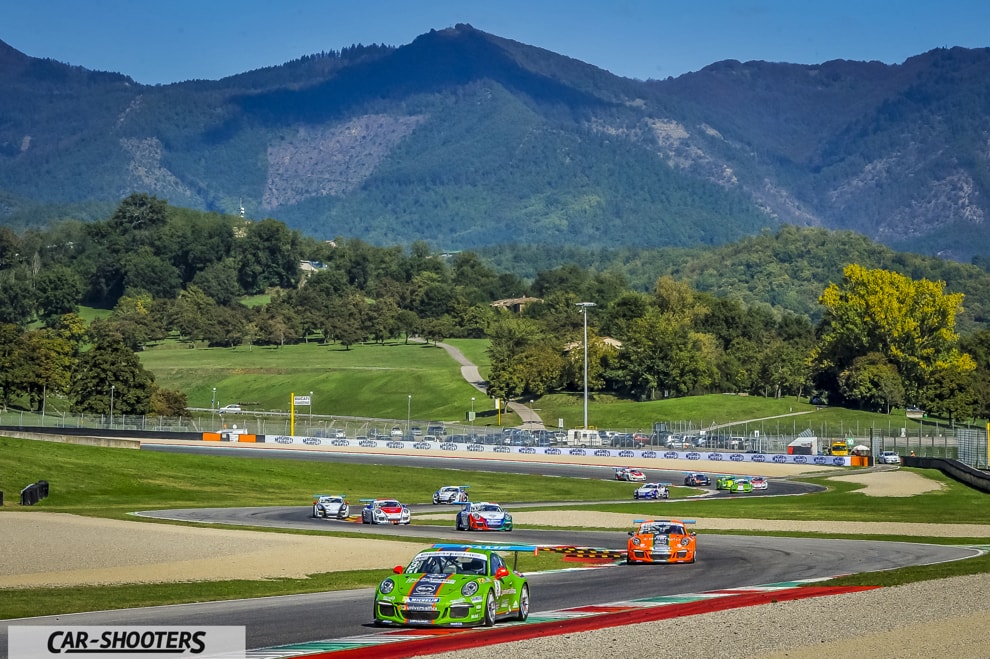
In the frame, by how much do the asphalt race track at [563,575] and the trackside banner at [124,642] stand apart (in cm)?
58

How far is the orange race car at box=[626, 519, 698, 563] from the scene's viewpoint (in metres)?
42.0

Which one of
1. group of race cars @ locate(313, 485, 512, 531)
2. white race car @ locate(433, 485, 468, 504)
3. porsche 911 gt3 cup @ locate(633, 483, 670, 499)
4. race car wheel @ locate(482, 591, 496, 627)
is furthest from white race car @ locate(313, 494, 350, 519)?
race car wheel @ locate(482, 591, 496, 627)

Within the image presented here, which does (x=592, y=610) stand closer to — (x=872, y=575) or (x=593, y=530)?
(x=872, y=575)

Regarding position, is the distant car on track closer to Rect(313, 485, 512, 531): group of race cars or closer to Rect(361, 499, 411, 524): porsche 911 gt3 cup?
Rect(313, 485, 512, 531): group of race cars

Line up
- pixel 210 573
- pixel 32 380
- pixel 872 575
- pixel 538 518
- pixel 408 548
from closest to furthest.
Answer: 1. pixel 872 575
2. pixel 210 573
3. pixel 408 548
4. pixel 538 518
5. pixel 32 380

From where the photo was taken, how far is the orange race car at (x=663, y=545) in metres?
42.0

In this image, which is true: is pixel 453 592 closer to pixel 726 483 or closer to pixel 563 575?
pixel 563 575

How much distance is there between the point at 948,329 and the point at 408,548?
15661cm

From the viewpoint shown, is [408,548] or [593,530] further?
[593,530]

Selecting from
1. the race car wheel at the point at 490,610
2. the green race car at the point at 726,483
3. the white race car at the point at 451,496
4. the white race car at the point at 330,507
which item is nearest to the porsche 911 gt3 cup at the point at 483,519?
the white race car at the point at 330,507

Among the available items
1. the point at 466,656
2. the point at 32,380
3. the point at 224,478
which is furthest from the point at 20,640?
the point at 32,380

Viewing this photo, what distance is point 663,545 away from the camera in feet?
138

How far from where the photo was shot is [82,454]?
89.9m

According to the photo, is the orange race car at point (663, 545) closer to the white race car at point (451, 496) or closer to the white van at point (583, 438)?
the white race car at point (451, 496)
